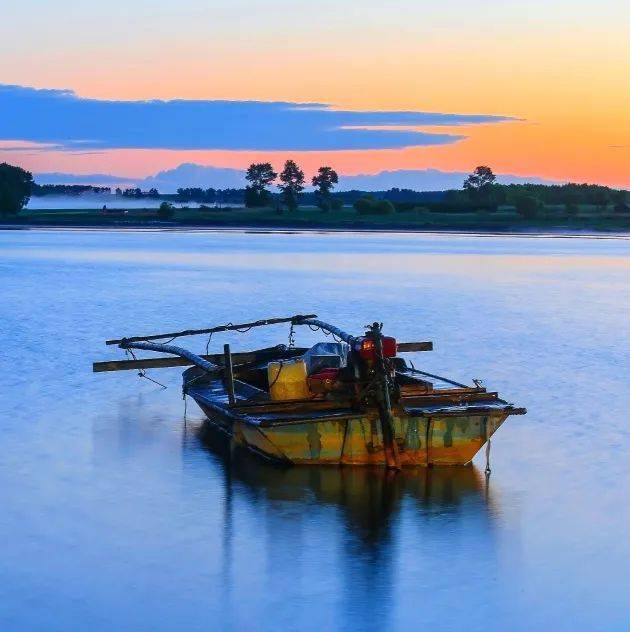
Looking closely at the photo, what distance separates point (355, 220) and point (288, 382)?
447ft

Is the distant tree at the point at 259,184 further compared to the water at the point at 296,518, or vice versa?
the distant tree at the point at 259,184

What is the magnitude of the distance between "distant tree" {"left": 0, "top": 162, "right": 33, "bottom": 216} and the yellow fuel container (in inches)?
5951

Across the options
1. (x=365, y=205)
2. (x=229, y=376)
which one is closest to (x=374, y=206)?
(x=365, y=205)

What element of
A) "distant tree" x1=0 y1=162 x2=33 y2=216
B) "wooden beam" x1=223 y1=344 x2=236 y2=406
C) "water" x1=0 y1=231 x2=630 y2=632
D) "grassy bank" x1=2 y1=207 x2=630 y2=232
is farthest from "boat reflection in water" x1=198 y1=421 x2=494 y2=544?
"distant tree" x1=0 y1=162 x2=33 y2=216

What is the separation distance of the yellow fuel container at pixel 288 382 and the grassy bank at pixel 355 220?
407 ft

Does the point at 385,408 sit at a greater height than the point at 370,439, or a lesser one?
greater

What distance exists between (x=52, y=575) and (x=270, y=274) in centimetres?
5101

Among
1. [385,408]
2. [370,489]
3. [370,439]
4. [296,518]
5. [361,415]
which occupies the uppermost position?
[385,408]

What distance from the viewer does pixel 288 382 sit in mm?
15172

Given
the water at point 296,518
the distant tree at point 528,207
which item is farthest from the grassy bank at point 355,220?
the water at point 296,518

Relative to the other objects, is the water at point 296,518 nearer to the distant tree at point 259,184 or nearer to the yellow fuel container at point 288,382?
the yellow fuel container at point 288,382

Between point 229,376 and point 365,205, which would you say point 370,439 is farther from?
point 365,205

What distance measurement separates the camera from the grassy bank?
138375mm

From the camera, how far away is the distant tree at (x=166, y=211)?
538 feet
